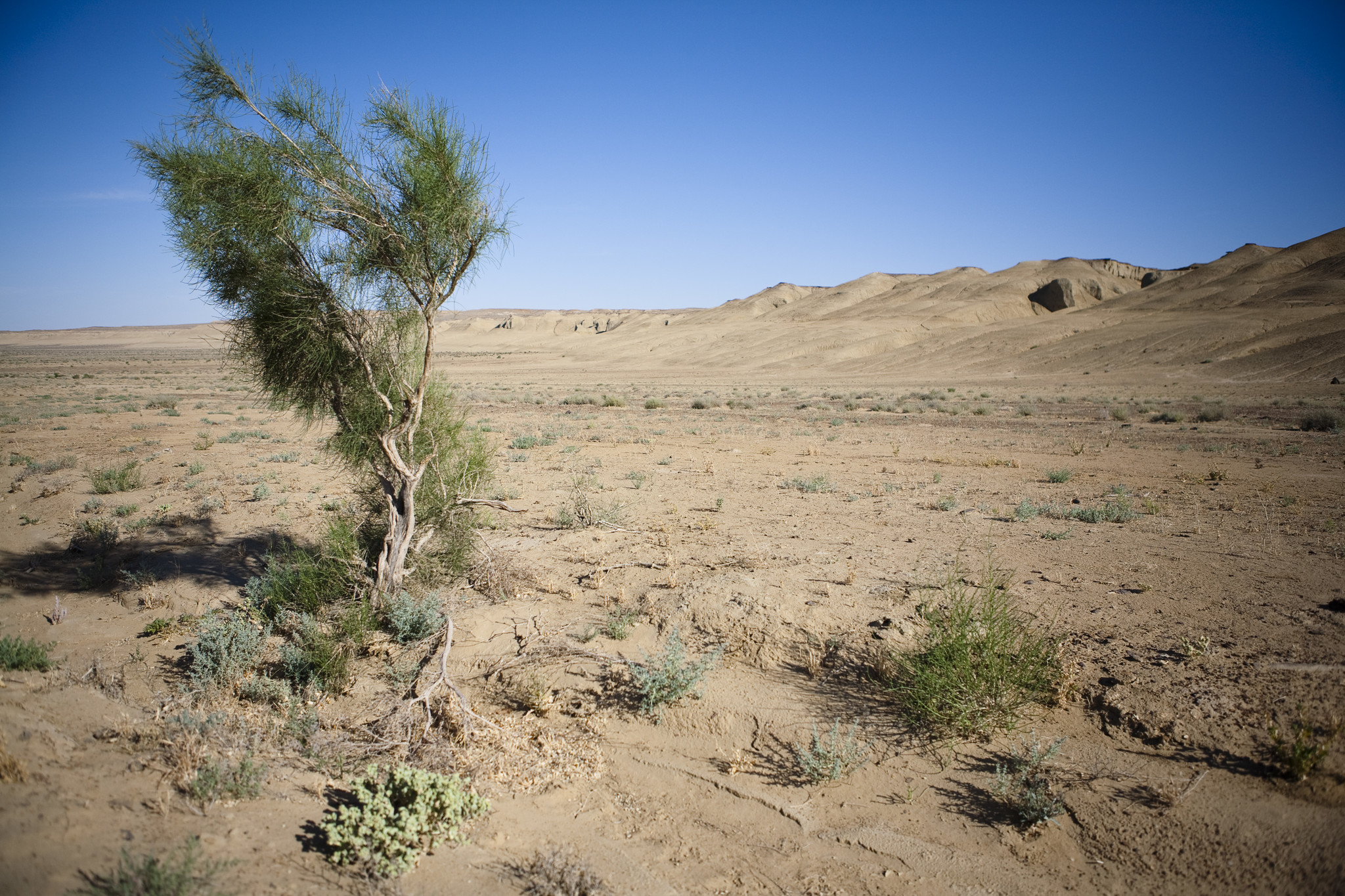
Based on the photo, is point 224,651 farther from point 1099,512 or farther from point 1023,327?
point 1023,327

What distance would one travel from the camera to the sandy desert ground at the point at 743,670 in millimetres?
3508

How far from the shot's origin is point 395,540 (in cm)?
631

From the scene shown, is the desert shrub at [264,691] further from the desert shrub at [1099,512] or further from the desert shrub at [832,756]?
the desert shrub at [1099,512]

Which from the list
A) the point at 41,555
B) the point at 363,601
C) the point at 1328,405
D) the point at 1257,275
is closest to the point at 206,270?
the point at 363,601

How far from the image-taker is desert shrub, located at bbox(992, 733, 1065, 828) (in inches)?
150

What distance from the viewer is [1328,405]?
23688 millimetres

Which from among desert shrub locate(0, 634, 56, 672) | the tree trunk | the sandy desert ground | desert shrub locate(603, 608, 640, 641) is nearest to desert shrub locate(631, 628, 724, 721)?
the sandy desert ground

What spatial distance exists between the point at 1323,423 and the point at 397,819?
2452cm

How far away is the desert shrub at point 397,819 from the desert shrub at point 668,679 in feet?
4.66

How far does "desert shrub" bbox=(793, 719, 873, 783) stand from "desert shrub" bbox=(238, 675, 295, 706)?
4.04 meters

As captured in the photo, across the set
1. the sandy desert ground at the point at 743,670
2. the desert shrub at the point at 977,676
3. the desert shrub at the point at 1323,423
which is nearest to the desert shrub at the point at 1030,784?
the sandy desert ground at the point at 743,670

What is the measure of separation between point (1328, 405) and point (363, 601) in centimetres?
3233

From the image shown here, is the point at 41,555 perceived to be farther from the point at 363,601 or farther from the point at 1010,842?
the point at 1010,842

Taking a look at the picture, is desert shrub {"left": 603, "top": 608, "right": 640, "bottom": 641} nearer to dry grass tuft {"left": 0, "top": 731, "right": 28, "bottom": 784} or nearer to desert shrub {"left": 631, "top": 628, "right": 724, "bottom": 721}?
desert shrub {"left": 631, "top": 628, "right": 724, "bottom": 721}
